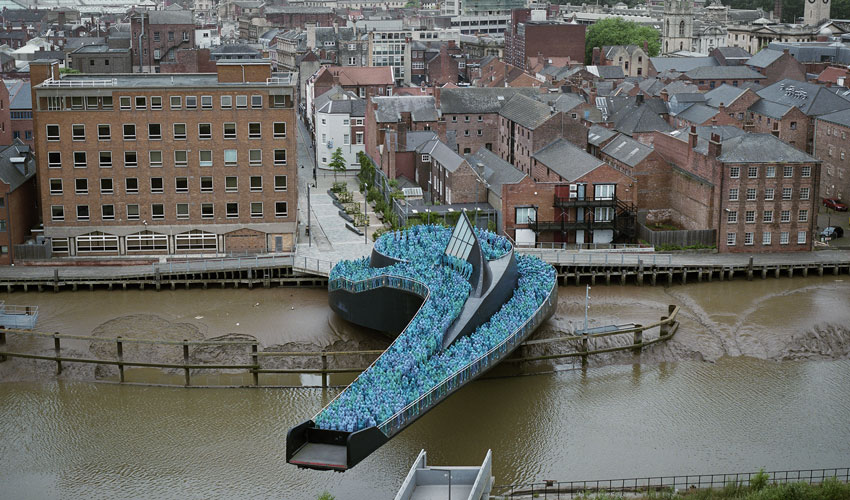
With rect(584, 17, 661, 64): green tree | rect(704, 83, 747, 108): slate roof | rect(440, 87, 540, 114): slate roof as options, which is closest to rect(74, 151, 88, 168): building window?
rect(440, 87, 540, 114): slate roof

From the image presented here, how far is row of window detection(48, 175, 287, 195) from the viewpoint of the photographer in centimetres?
5700

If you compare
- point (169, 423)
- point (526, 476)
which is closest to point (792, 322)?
point (526, 476)

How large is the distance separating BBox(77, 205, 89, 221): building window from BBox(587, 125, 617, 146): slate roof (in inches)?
1319

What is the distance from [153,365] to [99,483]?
8.94 meters

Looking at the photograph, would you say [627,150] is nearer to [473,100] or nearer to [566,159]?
[566,159]

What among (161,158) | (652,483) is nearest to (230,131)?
(161,158)

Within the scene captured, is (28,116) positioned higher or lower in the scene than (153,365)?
higher

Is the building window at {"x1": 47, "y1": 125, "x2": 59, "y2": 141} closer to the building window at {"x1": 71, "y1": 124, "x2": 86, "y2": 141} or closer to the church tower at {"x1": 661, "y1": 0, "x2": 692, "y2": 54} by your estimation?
the building window at {"x1": 71, "y1": 124, "x2": 86, "y2": 141}

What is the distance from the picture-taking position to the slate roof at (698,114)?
259 feet

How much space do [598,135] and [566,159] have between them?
938cm

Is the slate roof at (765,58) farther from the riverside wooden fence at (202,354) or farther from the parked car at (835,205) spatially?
the riverside wooden fence at (202,354)

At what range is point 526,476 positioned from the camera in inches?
1383

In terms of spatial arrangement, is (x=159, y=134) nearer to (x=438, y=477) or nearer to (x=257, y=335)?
(x=257, y=335)

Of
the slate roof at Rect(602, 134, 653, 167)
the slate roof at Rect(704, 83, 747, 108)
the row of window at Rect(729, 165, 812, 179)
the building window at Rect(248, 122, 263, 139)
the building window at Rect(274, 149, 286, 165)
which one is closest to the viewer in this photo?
the building window at Rect(248, 122, 263, 139)
